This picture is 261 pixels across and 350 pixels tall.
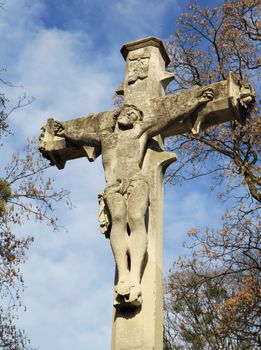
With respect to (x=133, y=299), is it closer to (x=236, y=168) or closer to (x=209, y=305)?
(x=236, y=168)

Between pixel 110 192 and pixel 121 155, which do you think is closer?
pixel 110 192

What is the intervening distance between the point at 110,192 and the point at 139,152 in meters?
0.62

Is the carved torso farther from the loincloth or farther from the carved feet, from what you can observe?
the carved feet

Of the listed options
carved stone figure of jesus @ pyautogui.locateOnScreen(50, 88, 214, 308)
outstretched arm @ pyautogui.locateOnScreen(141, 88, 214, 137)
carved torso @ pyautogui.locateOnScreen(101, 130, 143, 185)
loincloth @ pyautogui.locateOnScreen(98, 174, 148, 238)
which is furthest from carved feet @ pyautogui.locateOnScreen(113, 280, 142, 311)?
outstretched arm @ pyautogui.locateOnScreen(141, 88, 214, 137)

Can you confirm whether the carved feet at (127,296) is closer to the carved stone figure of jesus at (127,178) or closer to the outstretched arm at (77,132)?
the carved stone figure of jesus at (127,178)

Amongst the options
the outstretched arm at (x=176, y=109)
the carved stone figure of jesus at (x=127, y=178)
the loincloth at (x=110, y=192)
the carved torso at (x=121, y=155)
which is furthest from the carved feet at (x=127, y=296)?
the outstretched arm at (x=176, y=109)

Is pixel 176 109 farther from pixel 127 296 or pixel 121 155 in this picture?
pixel 127 296

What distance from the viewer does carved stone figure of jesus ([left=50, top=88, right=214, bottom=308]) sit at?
17.3 ft

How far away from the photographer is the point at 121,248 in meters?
5.36

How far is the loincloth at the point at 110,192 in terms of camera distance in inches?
220

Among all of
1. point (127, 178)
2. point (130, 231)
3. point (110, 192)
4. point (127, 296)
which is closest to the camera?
point (127, 296)

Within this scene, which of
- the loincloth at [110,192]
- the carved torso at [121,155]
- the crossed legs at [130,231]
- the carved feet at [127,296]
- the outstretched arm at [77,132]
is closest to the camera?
the carved feet at [127,296]

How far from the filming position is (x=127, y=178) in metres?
5.73

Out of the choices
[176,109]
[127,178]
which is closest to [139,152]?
[127,178]
